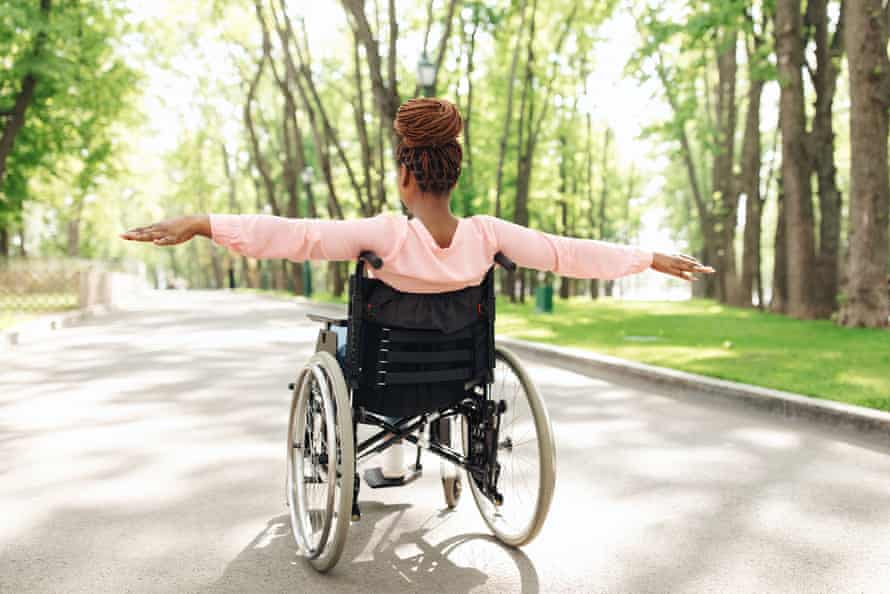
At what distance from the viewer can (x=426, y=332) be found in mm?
Result: 3479

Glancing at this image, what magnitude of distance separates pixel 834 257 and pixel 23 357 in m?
13.8

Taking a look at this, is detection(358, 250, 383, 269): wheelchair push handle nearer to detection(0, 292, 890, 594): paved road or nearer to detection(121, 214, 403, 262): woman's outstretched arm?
detection(121, 214, 403, 262): woman's outstretched arm

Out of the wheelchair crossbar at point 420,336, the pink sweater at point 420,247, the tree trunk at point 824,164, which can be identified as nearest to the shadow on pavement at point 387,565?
the wheelchair crossbar at point 420,336

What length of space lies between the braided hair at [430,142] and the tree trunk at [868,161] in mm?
11277

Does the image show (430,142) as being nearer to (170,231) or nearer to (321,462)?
(170,231)

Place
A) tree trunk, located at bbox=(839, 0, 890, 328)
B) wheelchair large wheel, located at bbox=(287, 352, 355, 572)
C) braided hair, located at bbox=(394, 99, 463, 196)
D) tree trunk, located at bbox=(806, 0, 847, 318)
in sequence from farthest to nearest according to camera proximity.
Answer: tree trunk, located at bbox=(806, 0, 847, 318)
tree trunk, located at bbox=(839, 0, 890, 328)
braided hair, located at bbox=(394, 99, 463, 196)
wheelchair large wheel, located at bbox=(287, 352, 355, 572)

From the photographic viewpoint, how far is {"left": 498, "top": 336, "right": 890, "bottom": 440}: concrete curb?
602cm

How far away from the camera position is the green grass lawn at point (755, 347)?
25.2 ft

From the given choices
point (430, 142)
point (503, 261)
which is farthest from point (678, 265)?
point (430, 142)

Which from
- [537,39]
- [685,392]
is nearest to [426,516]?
[685,392]

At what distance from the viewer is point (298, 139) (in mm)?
32062

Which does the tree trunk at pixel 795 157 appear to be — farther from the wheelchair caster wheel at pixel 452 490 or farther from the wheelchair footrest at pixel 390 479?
the wheelchair footrest at pixel 390 479

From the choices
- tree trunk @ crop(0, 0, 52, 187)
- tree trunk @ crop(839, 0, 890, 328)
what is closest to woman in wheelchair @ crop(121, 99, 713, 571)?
tree trunk @ crop(839, 0, 890, 328)

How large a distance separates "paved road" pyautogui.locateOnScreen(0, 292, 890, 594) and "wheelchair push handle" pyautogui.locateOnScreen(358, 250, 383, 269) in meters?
1.17
